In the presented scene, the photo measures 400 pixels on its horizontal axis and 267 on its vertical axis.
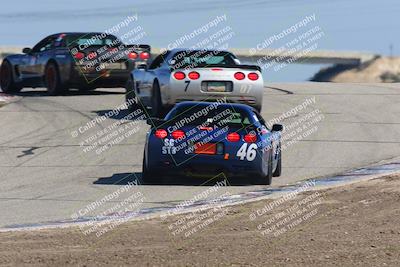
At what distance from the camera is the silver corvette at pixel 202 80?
17062mm

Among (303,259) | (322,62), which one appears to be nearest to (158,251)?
(303,259)

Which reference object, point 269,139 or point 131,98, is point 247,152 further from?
point 131,98

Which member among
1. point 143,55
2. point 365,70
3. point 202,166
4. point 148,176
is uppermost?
point 202,166

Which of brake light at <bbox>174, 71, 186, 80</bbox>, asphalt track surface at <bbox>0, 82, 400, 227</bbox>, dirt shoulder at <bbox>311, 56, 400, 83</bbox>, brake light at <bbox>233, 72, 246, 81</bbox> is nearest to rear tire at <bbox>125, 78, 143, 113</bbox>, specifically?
asphalt track surface at <bbox>0, 82, 400, 227</bbox>

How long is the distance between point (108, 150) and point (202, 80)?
244 centimetres

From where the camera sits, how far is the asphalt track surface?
11.0 meters

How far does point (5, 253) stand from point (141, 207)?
3083 millimetres

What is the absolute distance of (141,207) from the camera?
400 inches

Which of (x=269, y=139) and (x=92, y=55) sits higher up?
(x=269, y=139)

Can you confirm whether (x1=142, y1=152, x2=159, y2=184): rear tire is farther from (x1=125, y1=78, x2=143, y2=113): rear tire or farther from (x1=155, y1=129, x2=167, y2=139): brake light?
(x1=125, y1=78, x2=143, y2=113): rear tire

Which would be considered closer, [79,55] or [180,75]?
[180,75]

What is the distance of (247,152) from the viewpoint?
12.0m

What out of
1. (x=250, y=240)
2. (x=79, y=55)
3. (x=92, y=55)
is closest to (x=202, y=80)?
(x=92, y=55)

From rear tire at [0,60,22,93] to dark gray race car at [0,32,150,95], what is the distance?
1.30 metres
